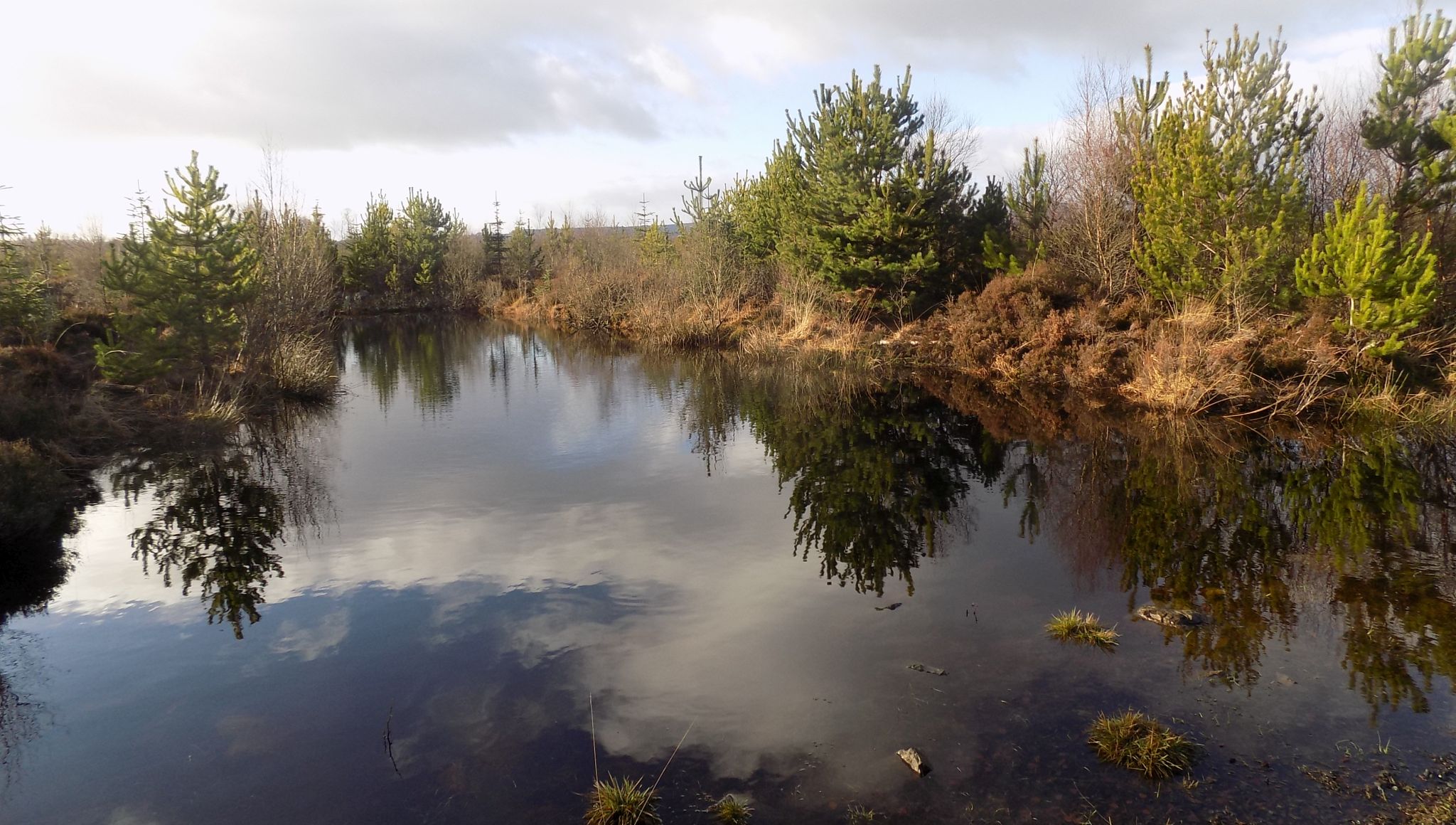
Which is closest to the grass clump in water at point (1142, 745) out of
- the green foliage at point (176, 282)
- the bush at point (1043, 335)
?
the bush at point (1043, 335)

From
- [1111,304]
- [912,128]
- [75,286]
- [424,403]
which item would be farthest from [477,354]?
[1111,304]

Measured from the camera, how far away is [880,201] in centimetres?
2312

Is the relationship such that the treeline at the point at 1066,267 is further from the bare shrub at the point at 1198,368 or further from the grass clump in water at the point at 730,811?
the grass clump in water at the point at 730,811

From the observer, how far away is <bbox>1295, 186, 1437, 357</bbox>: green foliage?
1386 centimetres

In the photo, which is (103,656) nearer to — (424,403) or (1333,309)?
(424,403)

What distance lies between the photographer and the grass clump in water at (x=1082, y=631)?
7.06 meters

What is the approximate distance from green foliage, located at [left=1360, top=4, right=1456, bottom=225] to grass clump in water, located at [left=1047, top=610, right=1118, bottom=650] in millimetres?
14956

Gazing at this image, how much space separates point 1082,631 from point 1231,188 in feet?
45.6

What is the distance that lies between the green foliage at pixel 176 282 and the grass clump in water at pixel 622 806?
16.0 meters

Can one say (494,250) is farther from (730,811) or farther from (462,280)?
(730,811)

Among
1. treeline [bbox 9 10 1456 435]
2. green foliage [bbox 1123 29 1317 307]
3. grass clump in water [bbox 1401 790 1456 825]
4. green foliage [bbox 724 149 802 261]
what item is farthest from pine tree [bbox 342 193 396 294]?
grass clump in water [bbox 1401 790 1456 825]

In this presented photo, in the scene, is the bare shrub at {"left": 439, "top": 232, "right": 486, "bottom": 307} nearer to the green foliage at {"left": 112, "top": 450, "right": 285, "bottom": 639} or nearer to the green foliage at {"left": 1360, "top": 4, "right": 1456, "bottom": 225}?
the green foliage at {"left": 112, "top": 450, "right": 285, "bottom": 639}

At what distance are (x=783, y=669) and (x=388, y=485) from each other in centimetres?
858

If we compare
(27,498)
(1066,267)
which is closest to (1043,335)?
(1066,267)
